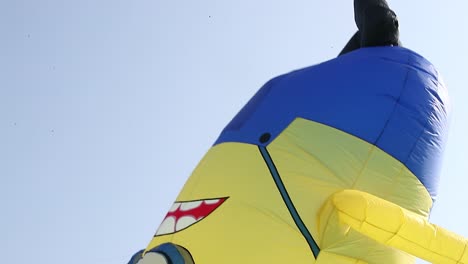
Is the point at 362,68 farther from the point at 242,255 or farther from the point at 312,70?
the point at 242,255

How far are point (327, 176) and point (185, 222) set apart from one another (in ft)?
3.71

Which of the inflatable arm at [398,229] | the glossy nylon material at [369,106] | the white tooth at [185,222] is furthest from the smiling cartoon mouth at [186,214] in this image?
the inflatable arm at [398,229]

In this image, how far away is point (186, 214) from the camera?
5684 mm

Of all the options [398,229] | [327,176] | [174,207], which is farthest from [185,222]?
[398,229]

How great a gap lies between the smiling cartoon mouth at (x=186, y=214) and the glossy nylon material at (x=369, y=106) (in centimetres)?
64

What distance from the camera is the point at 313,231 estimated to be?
546cm

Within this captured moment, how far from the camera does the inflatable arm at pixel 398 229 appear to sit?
17.3 feet

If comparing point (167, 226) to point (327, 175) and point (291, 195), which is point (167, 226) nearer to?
point (291, 195)

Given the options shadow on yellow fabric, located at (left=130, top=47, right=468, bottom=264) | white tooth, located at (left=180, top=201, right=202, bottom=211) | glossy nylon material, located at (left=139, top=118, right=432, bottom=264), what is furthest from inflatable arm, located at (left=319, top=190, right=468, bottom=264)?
white tooth, located at (left=180, top=201, right=202, bottom=211)

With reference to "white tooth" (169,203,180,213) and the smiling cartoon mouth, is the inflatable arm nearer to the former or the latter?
the smiling cartoon mouth

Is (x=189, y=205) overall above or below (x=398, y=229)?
above

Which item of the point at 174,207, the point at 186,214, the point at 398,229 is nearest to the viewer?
the point at 398,229

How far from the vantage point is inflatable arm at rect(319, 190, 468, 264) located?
527 cm

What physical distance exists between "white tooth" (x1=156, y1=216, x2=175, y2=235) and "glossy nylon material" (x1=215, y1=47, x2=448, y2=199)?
2.68 feet
